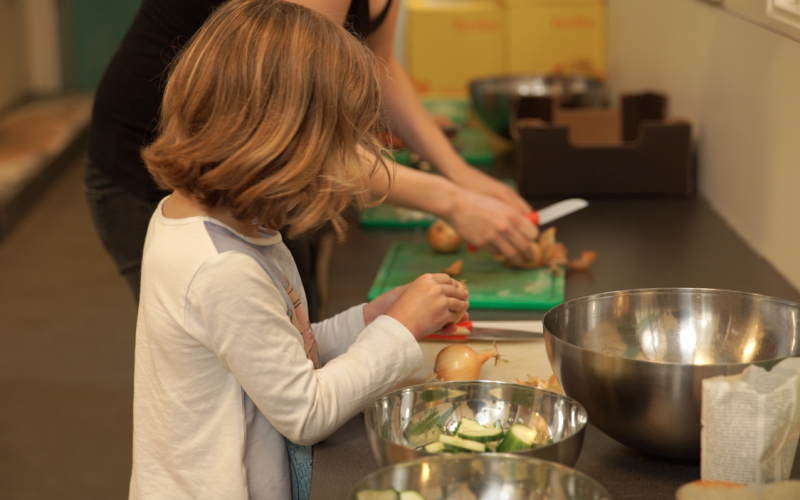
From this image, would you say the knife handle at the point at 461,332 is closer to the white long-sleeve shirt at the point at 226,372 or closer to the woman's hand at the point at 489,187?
the white long-sleeve shirt at the point at 226,372

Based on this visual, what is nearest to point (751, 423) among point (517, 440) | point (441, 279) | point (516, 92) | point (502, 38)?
point (517, 440)

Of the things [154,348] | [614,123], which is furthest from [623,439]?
[614,123]

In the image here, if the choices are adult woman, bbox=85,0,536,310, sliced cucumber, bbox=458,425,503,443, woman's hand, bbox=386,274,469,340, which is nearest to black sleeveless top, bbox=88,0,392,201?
adult woman, bbox=85,0,536,310

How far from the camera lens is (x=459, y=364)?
0.88 m

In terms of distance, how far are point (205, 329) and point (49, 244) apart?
3.81 m

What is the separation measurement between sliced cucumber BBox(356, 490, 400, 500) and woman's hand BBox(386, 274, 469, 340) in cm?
29

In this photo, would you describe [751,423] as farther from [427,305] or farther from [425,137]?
[425,137]

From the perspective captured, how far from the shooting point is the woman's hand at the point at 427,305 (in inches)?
33.9

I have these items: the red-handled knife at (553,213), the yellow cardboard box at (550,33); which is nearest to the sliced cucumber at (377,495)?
the red-handled knife at (553,213)

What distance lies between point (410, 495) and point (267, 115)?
369mm

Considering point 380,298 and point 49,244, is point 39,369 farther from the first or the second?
point 380,298

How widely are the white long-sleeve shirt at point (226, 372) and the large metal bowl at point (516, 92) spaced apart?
1447 millimetres

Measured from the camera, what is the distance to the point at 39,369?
9.45ft

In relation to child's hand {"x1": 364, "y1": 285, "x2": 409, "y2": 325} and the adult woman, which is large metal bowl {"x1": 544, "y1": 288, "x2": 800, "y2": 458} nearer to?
child's hand {"x1": 364, "y1": 285, "x2": 409, "y2": 325}
